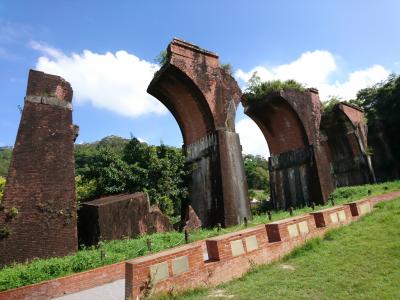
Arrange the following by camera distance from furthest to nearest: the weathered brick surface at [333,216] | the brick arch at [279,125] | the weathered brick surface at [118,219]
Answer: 1. the brick arch at [279,125]
2. the weathered brick surface at [118,219]
3. the weathered brick surface at [333,216]

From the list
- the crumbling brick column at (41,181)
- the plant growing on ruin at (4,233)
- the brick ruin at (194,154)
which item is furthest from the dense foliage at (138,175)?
the plant growing on ruin at (4,233)

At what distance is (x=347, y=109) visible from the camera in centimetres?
2092

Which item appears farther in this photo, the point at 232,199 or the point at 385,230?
the point at 232,199

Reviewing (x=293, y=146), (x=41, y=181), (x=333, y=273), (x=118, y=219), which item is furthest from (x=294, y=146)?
(x=333, y=273)

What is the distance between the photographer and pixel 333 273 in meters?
4.58

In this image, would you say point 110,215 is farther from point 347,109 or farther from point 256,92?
point 347,109

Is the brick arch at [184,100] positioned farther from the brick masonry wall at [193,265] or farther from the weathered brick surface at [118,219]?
the brick masonry wall at [193,265]

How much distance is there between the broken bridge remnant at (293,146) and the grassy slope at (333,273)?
9370 millimetres

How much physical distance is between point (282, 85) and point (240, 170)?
236 inches

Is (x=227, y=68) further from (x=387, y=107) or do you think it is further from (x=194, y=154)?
(x=387, y=107)

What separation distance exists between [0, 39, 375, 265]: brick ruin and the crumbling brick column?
0.08 ft

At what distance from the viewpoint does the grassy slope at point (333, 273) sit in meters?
3.95

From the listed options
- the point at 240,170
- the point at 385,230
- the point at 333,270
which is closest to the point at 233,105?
the point at 240,170

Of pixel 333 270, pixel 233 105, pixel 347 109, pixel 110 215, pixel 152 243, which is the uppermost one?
pixel 347 109
